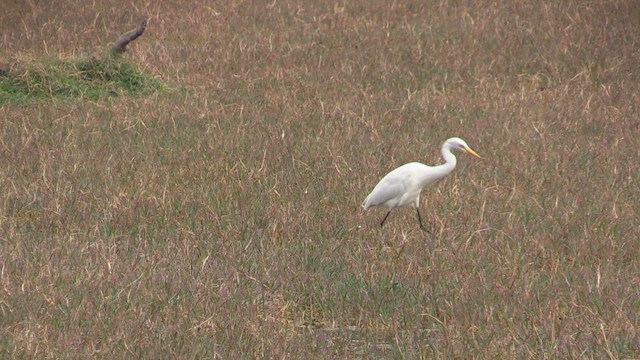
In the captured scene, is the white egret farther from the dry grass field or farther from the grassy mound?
the grassy mound

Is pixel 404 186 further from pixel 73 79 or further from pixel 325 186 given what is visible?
pixel 73 79

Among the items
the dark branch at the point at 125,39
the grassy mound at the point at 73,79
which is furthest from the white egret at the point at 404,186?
the dark branch at the point at 125,39

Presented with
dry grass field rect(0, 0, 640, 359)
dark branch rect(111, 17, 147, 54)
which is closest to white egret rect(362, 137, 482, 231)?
dry grass field rect(0, 0, 640, 359)

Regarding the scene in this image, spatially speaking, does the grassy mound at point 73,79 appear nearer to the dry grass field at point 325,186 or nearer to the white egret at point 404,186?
the dry grass field at point 325,186

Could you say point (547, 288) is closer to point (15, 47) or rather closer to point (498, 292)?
point (498, 292)

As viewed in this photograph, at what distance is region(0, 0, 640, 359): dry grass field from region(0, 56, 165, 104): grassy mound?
0.21 meters

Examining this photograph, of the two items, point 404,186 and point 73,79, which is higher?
point 404,186

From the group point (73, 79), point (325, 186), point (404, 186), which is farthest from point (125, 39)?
point (404, 186)

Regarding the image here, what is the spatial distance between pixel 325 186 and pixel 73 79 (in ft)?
14.5

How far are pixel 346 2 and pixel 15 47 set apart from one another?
4.50 m

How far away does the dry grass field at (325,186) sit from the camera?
5859 mm

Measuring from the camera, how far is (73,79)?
12.2 meters

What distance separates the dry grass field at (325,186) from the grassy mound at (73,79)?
0.69ft

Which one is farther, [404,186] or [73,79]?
[73,79]
